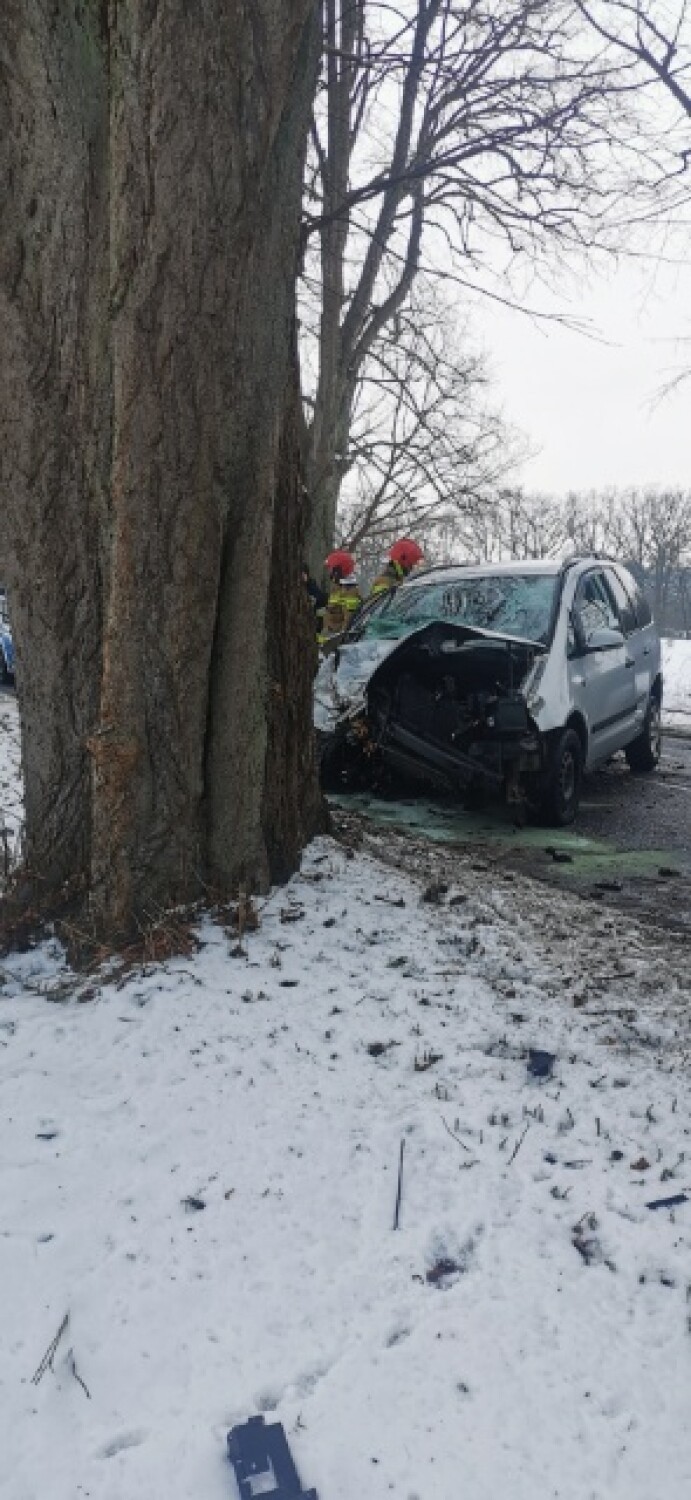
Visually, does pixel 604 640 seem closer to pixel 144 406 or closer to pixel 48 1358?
pixel 144 406

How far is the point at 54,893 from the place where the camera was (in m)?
3.99

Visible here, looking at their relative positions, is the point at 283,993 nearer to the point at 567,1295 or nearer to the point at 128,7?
the point at 567,1295

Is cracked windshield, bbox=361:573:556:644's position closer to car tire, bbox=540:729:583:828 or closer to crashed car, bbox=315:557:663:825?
crashed car, bbox=315:557:663:825

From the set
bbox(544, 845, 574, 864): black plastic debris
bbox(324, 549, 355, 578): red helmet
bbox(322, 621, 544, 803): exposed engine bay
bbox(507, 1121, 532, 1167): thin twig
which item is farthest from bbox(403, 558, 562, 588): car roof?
bbox(507, 1121, 532, 1167): thin twig

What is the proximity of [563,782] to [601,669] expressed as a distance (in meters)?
1.21

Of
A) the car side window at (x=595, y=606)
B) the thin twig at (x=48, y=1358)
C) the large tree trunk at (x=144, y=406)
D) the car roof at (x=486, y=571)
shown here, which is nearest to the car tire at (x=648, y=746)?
the car side window at (x=595, y=606)

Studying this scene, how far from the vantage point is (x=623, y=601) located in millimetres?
8891

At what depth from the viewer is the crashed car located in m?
6.79

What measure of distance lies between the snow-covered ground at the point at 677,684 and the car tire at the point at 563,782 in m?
8.59

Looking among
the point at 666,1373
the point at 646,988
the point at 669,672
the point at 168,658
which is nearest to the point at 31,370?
the point at 168,658

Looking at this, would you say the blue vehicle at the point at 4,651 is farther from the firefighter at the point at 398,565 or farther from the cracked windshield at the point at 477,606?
the cracked windshield at the point at 477,606

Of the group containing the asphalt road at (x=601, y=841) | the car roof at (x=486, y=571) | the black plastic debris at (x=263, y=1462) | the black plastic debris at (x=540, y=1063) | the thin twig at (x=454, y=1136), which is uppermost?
the car roof at (x=486, y=571)

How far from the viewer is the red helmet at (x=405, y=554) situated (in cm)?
973

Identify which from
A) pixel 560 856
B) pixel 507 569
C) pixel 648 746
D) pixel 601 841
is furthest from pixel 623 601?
pixel 560 856
